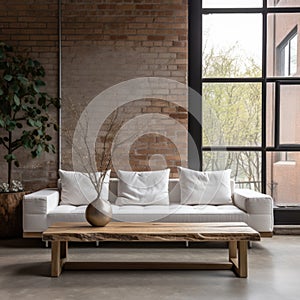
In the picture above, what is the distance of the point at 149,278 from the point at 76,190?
202 centimetres

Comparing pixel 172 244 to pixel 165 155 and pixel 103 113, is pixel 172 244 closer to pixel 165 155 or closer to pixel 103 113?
pixel 165 155

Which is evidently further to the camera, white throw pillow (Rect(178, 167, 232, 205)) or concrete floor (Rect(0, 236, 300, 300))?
white throw pillow (Rect(178, 167, 232, 205))

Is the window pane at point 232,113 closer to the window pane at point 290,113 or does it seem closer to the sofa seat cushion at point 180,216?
the window pane at point 290,113

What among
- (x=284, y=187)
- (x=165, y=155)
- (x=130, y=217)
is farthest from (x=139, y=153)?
(x=284, y=187)

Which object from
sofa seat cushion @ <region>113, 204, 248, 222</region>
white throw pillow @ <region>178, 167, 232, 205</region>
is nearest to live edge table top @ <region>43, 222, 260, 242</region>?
sofa seat cushion @ <region>113, 204, 248, 222</region>

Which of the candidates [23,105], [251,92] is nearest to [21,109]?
[23,105]

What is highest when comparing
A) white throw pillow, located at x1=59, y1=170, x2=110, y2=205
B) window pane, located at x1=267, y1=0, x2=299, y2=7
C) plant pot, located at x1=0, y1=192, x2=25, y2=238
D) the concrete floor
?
window pane, located at x1=267, y1=0, x2=299, y2=7

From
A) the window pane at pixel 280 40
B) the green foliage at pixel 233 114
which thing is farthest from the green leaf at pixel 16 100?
the window pane at pixel 280 40

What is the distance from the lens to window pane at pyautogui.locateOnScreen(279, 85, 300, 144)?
6.53m

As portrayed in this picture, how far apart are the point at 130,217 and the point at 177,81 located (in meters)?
2.03

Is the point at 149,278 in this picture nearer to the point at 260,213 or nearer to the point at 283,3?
the point at 260,213

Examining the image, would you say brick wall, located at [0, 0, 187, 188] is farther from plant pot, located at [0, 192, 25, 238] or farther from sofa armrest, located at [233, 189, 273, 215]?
sofa armrest, located at [233, 189, 273, 215]

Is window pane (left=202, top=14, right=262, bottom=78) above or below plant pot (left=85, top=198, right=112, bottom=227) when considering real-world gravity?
above

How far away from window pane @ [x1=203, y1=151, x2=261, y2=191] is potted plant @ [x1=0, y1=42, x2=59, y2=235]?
2.10 meters
